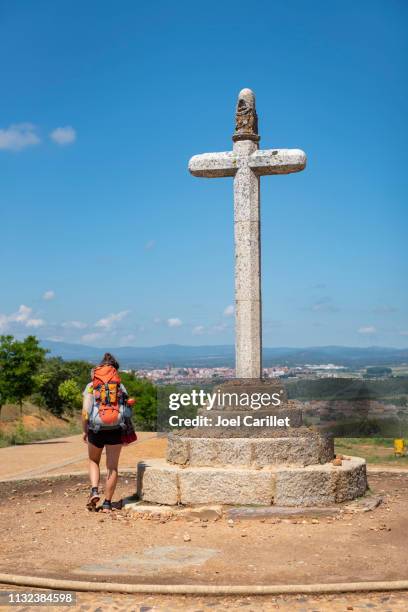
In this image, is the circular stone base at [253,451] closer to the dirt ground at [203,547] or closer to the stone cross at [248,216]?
the dirt ground at [203,547]

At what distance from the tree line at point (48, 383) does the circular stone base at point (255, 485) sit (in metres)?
12.8

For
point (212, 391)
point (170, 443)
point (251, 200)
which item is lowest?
point (170, 443)

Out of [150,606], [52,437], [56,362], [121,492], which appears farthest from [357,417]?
[56,362]

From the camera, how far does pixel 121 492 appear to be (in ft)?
32.0

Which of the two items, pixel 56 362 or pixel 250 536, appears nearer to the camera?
pixel 250 536

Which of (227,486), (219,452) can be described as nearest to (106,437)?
(219,452)

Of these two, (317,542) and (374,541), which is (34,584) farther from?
(374,541)

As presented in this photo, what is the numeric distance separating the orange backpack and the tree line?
12.5 m

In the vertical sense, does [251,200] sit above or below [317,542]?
above

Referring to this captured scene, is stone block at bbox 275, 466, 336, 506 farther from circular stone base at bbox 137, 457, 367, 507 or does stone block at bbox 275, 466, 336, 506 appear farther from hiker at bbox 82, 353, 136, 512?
hiker at bbox 82, 353, 136, 512

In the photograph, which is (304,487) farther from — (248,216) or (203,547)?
(248,216)

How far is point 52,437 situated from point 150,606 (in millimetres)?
17965

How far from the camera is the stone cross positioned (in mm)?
9000

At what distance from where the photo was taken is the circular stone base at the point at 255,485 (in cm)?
777
